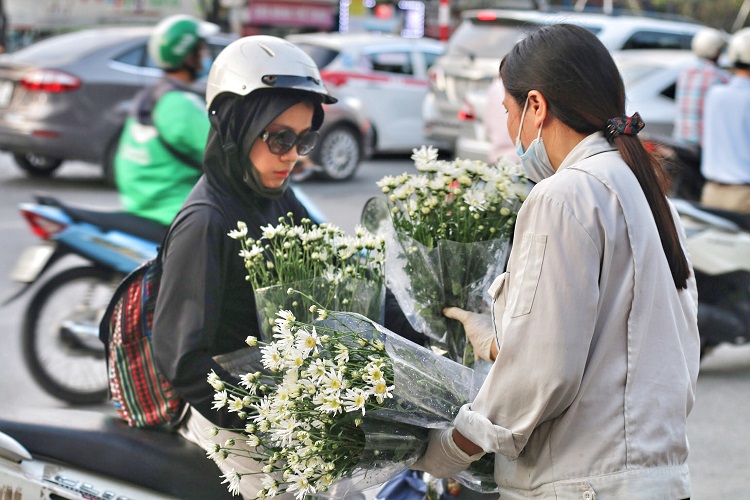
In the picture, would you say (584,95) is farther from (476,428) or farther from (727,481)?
(727,481)

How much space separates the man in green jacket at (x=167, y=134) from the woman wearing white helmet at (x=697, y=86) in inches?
162

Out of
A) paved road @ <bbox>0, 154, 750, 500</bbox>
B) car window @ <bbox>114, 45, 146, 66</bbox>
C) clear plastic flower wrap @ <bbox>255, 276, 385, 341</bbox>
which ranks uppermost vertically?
clear plastic flower wrap @ <bbox>255, 276, 385, 341</bbox>

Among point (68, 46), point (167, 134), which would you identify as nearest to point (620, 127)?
point (167, 134)

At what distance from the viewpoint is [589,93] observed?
74.2 inches

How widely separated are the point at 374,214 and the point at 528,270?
825mm

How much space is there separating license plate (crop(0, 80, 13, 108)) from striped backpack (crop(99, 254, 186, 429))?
867 cm

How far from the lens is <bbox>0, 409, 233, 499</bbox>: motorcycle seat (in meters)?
2.37

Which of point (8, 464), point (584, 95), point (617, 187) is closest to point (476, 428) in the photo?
point (617, 187)

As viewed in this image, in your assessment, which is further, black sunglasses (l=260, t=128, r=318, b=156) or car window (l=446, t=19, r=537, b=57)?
car window (l=446, t=19, r=537, b=57)

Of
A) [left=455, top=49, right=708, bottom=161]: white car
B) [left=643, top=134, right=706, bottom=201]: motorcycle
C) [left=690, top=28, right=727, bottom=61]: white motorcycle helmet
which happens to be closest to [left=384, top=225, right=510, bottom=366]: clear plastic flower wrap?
[left=643, top=134, right=706, bottom=201]: motorcycle

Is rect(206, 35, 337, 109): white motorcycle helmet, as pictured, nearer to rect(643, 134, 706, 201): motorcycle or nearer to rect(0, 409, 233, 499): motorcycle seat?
rect(0, 409, 233, 499): motorcycle seat

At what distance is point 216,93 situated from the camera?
251cm

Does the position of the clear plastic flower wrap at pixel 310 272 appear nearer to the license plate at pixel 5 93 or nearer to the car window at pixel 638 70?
the car window at pixel 638 70

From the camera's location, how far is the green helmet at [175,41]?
507cm
